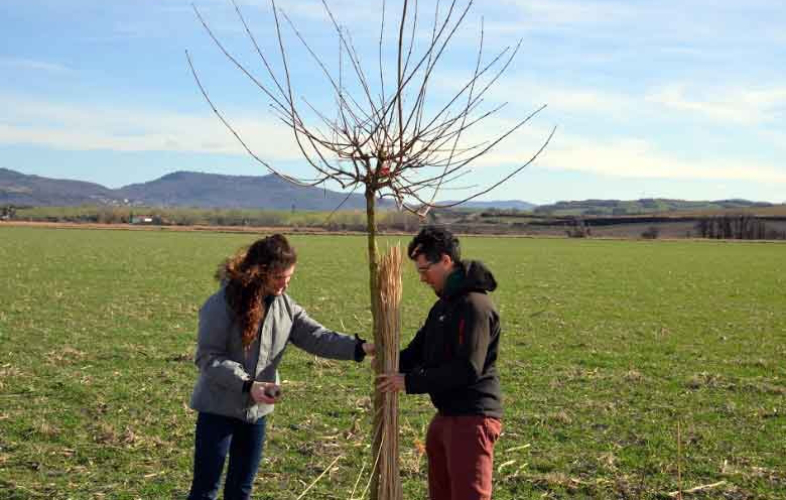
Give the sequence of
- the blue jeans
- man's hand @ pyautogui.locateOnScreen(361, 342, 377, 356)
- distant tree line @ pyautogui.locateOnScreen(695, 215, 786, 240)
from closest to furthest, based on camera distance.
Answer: the blue jeans
man's hand @ pyautogui.locateOnScreen(361, 342, 377, 356)
distant tree line @ pyautogui.locateOnScreen(695, 215, 786, 240)

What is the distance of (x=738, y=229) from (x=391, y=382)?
9412cm

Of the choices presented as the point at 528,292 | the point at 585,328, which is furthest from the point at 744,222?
the point at 585,328

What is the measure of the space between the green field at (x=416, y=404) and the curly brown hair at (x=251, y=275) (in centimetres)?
90

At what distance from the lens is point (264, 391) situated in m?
3.86

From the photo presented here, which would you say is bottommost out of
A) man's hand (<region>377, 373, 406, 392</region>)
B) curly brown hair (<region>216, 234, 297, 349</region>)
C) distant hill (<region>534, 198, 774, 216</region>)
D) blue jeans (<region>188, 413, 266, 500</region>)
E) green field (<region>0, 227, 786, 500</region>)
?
green field (<region>0, 227, 786, 500</region>)

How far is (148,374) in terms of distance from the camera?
991 cm

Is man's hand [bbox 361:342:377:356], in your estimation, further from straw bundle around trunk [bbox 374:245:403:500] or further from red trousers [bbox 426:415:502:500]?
red trousers [bbox 426:415:502:500]

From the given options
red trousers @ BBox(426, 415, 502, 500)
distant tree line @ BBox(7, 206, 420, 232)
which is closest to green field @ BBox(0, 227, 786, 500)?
red trousers @ BBox(426, 415, 502, 500)

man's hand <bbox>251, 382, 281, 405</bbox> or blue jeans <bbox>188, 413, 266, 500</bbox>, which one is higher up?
man's hand <bbox>251, 382, 281, 405</bbox>

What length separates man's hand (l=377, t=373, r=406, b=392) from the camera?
375cm

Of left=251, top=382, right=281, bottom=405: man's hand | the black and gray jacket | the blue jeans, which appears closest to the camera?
the black and gray jacket

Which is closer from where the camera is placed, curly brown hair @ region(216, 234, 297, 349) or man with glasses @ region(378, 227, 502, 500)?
man with glasses @ region(378, 227, 502, 500)

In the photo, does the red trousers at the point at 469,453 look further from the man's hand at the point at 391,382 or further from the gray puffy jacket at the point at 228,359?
the gray puffy jacket at the point at 228,359

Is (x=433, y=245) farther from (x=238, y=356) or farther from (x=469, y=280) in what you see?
(x=238, y=356)
